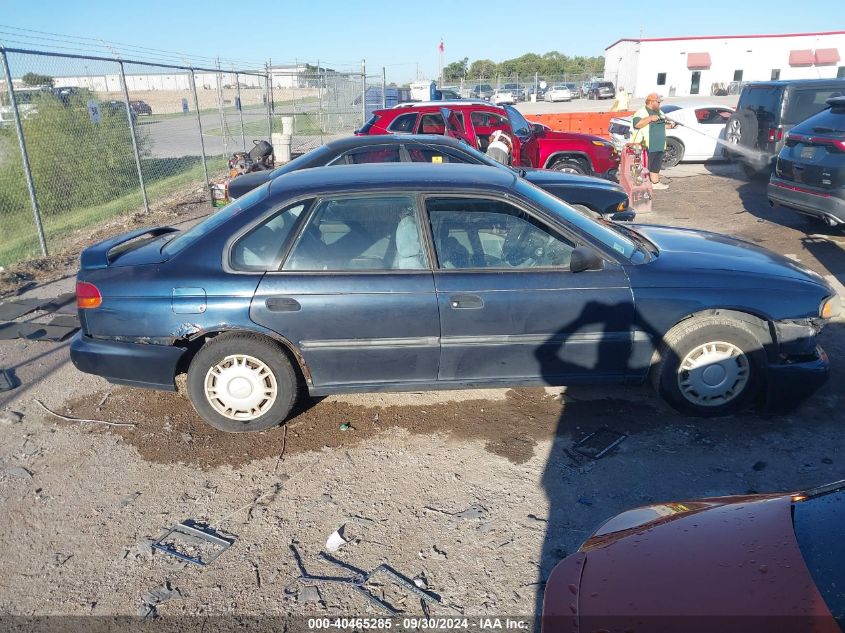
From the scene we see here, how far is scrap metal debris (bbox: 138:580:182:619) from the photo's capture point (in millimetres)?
2830

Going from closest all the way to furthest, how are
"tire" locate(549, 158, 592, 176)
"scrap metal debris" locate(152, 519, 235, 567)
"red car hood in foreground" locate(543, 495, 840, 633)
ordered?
"red car hood in foreground" locate(543, 495, 840, 633)
"scrap metal debris" locate(152, 519, 235, 567)
"tire" locate(549, 158, 592, 176)

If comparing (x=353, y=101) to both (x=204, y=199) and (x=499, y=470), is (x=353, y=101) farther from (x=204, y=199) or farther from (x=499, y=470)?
(x=499, y=470)

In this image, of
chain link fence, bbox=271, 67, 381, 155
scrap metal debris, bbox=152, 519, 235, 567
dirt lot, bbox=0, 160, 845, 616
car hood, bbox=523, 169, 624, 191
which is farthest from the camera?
chain link fence, bbox=271, 67, 381, 155

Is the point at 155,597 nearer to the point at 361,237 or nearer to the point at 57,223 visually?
the point at 361,237

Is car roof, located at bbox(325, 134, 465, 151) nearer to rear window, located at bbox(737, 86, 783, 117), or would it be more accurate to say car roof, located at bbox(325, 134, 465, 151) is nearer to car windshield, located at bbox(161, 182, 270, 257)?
car windshield, located at bbox(161, 182, 270, 257)

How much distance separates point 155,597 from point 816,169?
8.64 m

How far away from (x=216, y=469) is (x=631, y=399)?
2.83 metres

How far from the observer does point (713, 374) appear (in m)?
4.19

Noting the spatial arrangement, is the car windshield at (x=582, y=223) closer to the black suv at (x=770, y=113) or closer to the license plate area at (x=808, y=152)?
the license plate area at (x=808, y=152)

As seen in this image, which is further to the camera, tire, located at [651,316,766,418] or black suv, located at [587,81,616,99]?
black suv, located at [587,81,616,99]

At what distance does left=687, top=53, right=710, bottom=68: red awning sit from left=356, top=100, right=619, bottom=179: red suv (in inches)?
1789

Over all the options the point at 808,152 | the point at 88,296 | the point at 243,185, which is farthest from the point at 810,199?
the point at 88,296

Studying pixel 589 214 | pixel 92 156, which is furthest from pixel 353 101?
pixel 589 214

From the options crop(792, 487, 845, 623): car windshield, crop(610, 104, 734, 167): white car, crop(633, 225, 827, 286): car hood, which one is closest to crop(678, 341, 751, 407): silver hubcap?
crop(633, 225, 827, 286): car hood
